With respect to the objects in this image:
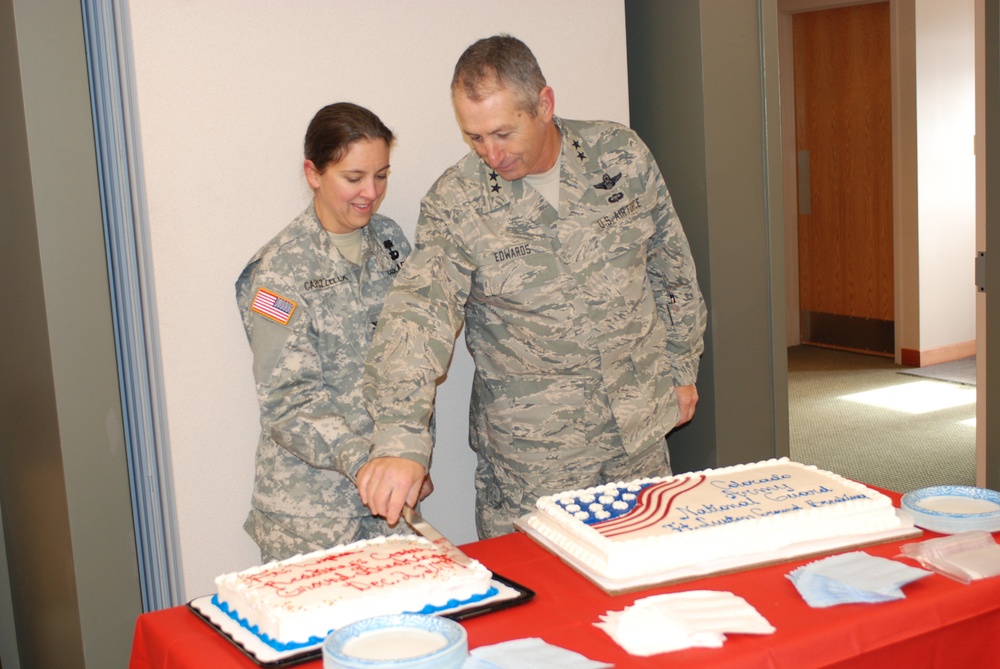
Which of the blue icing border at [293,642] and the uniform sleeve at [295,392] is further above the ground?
the uniform sleeve at [295,392]

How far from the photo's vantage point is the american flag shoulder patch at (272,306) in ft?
7.16

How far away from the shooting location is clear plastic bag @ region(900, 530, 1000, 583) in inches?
A: 61.3

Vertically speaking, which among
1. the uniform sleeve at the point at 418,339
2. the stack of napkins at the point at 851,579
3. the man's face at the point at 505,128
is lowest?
the stack of napkins at the point at 851,579

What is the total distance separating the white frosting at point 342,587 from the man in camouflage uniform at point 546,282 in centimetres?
66

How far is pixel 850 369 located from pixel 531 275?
5.15m

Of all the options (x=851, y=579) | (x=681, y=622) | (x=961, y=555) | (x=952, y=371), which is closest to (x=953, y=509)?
(x=961, y=555)

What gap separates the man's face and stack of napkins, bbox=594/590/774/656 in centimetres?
109

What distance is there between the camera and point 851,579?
1511mm

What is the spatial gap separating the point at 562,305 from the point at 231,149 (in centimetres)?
87

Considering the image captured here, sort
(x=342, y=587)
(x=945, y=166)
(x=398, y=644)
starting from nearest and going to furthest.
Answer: (x=398, y=644)
(x=342, y=587)
(x=945, y=166)

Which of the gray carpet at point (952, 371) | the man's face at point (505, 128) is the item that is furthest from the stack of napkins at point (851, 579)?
the gray carpet at point (952, 371)

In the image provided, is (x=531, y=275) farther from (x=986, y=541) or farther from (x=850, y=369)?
(x=850, y=369)

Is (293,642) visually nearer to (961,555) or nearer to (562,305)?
(961,555)

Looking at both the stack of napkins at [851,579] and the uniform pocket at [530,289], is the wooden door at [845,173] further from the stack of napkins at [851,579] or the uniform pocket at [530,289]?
the stack of napkins at [851,579]
